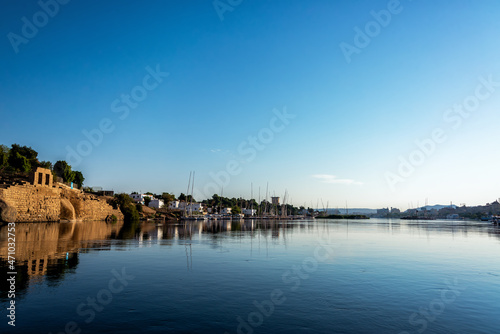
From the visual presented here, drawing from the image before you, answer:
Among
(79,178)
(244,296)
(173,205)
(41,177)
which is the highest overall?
(79,178)

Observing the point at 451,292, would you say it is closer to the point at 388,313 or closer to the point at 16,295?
the point at 388,313

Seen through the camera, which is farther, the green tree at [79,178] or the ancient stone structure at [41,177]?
the green tree at [79,178]

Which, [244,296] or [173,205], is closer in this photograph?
[244,296]

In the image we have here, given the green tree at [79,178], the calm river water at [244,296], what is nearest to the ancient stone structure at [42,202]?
the green tree at [79,178]

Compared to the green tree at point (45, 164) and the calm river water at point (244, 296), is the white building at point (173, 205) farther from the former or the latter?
the calm river water at point (244, 296)

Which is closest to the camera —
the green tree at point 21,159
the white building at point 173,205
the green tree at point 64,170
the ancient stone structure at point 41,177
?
the ancient stone structure at point 41,177

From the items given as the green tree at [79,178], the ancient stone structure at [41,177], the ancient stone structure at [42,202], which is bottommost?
the ancient stone structure at [42,202]

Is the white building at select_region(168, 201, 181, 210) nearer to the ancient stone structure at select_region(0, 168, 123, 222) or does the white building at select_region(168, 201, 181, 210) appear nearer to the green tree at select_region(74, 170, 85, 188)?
the green tree at select_region(74, 170, 85, 188)

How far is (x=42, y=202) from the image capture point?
7194cm

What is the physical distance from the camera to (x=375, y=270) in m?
22.2

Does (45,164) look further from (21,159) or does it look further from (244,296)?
(244,296)

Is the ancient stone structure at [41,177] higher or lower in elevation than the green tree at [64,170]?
lower

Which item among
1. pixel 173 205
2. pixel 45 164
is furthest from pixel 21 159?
pixel 173 205

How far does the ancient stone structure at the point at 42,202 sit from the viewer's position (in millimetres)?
60875
